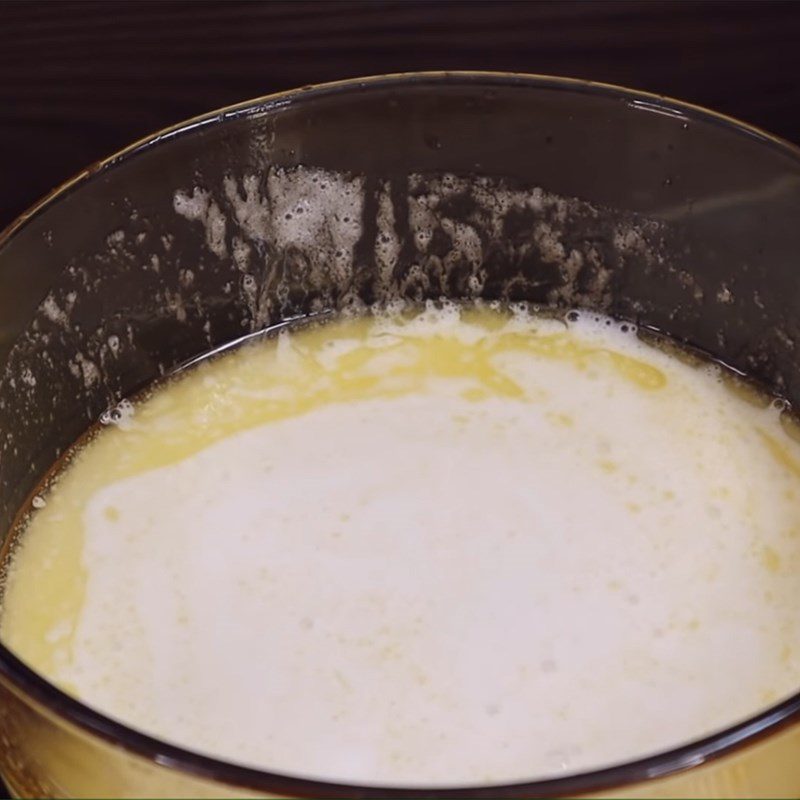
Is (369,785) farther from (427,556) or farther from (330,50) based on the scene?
(330,50)

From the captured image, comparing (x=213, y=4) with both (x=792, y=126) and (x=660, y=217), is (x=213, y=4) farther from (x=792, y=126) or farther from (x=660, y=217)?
(x=792, y=126)

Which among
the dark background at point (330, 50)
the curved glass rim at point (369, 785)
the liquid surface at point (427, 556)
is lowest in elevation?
the curved glass rim at point (369, 785)

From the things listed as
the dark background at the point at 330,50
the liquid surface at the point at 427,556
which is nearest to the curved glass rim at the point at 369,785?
the liquid surface at the point at 427,556

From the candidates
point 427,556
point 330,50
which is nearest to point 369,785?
point 427,556

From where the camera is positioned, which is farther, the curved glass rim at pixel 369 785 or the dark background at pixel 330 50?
the dark background at pixel 330 50

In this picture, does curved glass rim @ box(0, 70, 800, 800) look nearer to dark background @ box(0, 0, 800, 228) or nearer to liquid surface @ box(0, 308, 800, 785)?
liquid surface @ box(0, 308, 800, 785)

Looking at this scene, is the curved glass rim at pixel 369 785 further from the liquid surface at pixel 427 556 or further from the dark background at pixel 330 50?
the dark background at pixel 330 50

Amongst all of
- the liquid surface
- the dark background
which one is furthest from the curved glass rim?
the dark background
